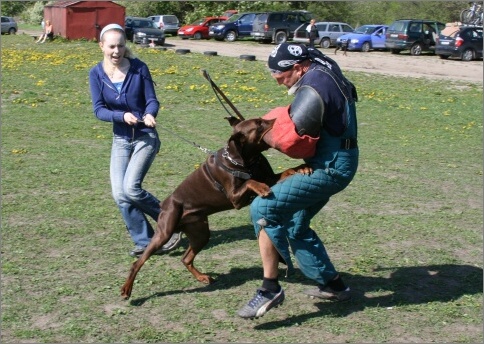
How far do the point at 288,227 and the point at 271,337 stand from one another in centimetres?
79

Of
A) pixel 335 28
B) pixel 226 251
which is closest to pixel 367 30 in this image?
pixel 335 28

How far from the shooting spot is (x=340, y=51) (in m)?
A: 34.8

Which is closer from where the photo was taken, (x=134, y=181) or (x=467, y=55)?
(x=134, y=181)

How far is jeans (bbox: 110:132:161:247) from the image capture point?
614 centimetres

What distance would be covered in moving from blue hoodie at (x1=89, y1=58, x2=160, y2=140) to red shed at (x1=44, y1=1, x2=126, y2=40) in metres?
31.1

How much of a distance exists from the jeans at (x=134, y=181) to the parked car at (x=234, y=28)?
3494cm

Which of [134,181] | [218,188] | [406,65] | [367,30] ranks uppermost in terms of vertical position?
[218,188]

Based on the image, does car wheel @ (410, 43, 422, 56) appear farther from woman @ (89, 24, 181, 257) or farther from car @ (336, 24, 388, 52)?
woman @ (89, 24, 181, 257)

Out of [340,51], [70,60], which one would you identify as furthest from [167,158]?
[340,51]

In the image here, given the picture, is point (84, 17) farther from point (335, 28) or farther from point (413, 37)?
point (413, 37)

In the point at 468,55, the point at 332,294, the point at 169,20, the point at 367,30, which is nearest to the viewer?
the point at 332,294

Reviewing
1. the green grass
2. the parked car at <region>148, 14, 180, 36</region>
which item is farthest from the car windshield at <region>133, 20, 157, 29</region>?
the green grass

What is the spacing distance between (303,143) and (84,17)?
34277 millimetres

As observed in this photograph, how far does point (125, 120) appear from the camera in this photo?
595 centimetres
